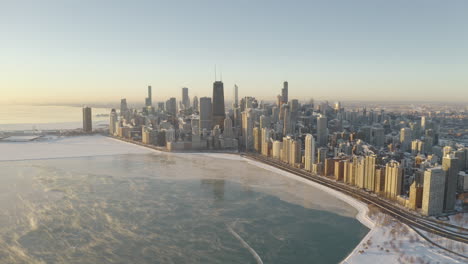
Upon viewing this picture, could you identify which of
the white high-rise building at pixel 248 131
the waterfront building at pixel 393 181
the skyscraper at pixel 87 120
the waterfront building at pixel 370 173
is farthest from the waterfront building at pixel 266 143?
the skyscraper at pixel 87 120

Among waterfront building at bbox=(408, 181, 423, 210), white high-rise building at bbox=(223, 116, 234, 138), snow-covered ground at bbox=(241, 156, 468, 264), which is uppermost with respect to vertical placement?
white high-rise building at bbox=(223, 116, 234, 138)

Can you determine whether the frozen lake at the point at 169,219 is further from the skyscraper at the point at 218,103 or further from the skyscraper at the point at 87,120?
the skyscraper at the point at 87,120

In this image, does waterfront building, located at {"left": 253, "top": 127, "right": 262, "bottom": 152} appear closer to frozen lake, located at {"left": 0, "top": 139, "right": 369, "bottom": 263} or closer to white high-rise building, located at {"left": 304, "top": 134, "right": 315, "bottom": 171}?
white high-rise building, located at {"left": 304, "top": 134, "right": 315, "bottom": 171}

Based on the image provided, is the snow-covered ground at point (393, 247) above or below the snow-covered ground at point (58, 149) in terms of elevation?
below

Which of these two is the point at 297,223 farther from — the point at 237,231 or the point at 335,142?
the point at 335,142

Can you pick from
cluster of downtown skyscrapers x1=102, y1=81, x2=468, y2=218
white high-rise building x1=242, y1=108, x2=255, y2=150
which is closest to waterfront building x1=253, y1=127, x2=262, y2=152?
cluster of downtown skyscrapers x1=102, y1=81, x2=468, y2=218
